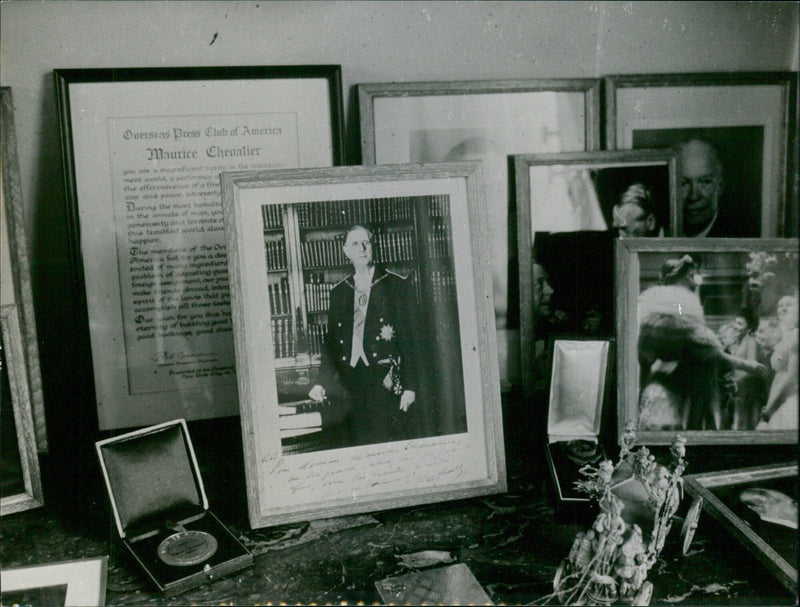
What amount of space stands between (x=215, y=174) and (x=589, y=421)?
26.0 inches

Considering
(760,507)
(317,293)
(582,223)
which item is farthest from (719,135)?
(317,293)

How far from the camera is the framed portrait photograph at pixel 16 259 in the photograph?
0.94 m

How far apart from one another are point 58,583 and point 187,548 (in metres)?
0.14

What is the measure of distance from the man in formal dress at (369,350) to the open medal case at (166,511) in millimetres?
189

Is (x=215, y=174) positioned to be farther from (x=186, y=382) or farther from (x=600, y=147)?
(x=600, y=147)

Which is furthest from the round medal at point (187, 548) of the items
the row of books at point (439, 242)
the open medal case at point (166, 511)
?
the row of books at point (439, 242)

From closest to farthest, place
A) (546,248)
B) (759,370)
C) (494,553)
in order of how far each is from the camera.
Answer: (494,553), (759,370), (546,248)

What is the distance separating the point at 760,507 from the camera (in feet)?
2.77

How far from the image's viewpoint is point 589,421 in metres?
1.00

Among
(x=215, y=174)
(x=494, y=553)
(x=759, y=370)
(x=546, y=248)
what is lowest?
(x=494, y=553)

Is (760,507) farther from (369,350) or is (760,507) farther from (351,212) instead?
(351,212)

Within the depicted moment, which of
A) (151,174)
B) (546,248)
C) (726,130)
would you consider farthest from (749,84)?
(151,174)

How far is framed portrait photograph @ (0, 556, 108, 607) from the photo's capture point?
74 cm

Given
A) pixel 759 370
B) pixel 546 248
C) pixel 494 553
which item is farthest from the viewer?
pixel 546 248
